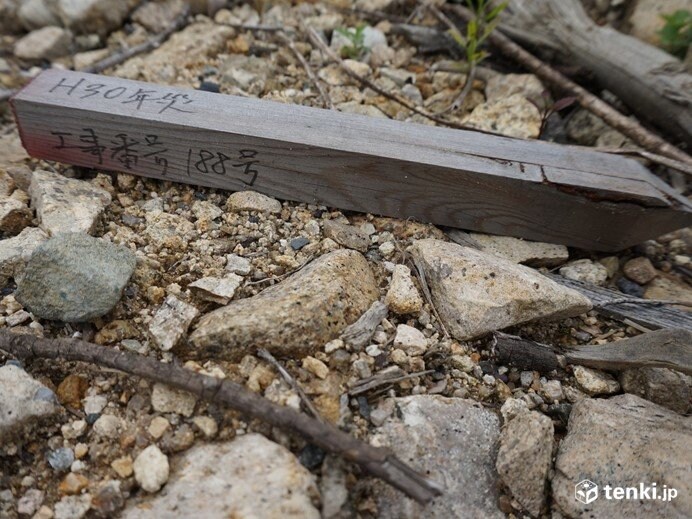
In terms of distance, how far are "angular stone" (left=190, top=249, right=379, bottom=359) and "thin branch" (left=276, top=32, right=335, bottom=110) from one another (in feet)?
4.26

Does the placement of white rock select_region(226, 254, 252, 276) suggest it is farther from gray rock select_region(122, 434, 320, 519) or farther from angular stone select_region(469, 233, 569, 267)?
angular stone select_region(469, 233, 569, 267)

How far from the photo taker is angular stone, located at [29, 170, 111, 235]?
2.16m

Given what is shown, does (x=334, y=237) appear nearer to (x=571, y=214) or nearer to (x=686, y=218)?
(x=571, y=214)

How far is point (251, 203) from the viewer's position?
2385 millimetres

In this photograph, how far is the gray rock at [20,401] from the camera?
1619mm

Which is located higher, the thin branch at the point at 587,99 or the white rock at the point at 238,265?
the thin branch at the point at 587,99

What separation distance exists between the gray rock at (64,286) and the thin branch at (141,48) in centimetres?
183

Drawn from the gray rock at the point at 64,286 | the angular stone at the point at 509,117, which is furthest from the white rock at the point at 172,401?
the angular stone at the point at 509,117

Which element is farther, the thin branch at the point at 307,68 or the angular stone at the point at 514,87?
the angular stone at the point at 514,87

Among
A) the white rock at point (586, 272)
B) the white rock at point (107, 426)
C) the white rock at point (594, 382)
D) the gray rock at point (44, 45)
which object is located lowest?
the white rock at point (107, 426)

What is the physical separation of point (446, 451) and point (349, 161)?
1.25 m

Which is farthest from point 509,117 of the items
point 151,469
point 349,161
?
point 151,469

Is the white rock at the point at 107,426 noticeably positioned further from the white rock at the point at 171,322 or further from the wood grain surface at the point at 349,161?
the wood grain surface at the point at 349,161

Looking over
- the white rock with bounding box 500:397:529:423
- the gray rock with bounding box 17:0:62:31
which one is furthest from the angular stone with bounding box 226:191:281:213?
the gray rock with bounding box 17:0:62:31
